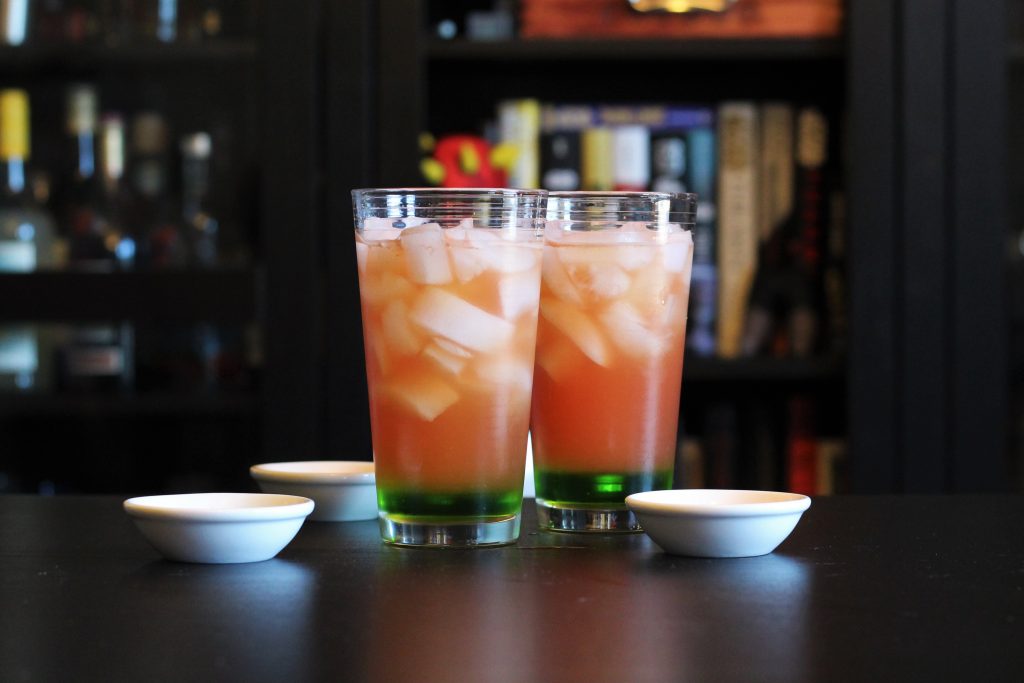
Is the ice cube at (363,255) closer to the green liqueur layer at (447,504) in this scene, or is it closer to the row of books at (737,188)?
the green liqueur layer at (447,504)

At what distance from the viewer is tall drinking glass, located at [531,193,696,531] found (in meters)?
0.69

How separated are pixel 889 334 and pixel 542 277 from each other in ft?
4.40

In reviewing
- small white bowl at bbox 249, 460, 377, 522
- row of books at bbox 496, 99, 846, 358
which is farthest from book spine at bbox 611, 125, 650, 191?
small white bowl at bbox 249, 460, 377, 522

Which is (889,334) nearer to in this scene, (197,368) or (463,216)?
(197,368)

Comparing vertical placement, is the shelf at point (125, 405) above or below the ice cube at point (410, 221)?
below

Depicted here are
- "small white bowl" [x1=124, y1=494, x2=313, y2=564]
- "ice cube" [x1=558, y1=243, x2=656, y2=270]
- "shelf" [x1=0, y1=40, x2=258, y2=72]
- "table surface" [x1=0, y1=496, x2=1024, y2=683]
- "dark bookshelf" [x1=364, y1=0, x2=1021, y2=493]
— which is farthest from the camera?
"shelf" [x1=0, y1=40, x2=258, y2=72]

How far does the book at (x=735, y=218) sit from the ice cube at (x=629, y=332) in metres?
1.36

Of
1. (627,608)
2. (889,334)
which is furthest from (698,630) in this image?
(889,334)

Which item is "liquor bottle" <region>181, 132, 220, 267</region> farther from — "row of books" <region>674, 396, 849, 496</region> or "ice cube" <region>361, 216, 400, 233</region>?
"ice cube" <region>361, 216, 400, 233</region>

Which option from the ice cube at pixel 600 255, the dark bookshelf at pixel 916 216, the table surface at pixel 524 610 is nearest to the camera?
the table surface at pixel 524 610

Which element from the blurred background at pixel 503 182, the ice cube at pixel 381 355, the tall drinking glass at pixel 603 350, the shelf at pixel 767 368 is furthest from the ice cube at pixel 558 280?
the shelf at pixel 767 368

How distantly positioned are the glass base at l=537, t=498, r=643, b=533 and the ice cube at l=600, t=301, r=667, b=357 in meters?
0.09

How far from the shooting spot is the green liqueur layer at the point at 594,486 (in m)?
0.70

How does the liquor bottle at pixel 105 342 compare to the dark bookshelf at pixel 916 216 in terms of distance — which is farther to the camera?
the liquor bottle at pixel 105 342
